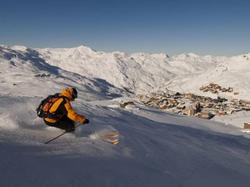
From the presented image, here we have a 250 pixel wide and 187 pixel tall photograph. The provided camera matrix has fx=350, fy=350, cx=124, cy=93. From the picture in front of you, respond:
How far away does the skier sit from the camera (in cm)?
1039

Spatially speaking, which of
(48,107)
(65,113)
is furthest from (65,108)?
(48,107)

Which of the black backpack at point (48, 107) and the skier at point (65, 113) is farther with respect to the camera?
the black backpack at point (48, 107)

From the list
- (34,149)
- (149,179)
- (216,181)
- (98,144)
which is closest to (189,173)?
(216,181)

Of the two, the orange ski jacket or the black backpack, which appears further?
the black backpack

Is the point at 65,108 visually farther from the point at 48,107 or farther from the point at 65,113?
the point at 48,107

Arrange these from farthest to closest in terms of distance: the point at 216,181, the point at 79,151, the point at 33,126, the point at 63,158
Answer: the point at 33,126 < the point at 216,181 < the point at 79,151 < the point at 63,158

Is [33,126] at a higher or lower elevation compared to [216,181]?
higher

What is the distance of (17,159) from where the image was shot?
7625mm

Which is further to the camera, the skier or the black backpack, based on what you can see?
the black backpack

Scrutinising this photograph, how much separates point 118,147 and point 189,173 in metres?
2.26

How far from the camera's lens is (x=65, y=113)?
10.6m

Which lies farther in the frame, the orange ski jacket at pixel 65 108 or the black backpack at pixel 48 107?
the black backpack at pixel 48 107

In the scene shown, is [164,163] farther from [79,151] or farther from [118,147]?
[79,151]

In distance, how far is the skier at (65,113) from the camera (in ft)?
34.1
